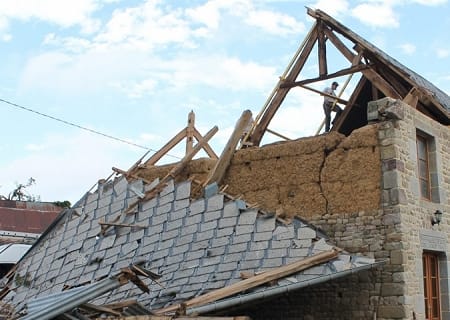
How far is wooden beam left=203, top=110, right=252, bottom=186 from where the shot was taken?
12070 mm

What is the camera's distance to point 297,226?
1004cm

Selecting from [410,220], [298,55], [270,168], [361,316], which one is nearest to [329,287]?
[361,316]

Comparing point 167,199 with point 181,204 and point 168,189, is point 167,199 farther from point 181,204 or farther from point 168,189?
point 181,204

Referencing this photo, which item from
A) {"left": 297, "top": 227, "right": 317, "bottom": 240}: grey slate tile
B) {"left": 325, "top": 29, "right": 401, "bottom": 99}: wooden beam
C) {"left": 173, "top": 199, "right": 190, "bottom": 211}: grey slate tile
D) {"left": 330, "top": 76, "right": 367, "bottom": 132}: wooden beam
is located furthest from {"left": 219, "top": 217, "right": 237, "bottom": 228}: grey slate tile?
{"left": 330, "top": 76, "right": 367, "bottom": 132}: wooden beam

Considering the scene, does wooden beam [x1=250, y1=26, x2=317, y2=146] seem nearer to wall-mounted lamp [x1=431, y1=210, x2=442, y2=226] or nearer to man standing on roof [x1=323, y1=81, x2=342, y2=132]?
man standing on roof [x1=323, y1=81, x2=342, y2=132]

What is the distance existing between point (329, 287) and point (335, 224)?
1.14m

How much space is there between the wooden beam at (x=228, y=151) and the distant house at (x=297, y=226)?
35mm

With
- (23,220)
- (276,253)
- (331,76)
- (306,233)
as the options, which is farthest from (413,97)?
(23,220)

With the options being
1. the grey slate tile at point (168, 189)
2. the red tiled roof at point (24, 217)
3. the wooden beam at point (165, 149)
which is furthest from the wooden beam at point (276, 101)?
the red tiled roof at point (24, 217)

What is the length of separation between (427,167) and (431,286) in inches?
90.3

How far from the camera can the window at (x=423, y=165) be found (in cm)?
1145

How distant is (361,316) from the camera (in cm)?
1016

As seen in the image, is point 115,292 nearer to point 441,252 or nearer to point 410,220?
point 410,220

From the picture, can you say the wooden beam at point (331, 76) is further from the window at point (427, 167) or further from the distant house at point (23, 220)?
the distant house at point (23, 220)
